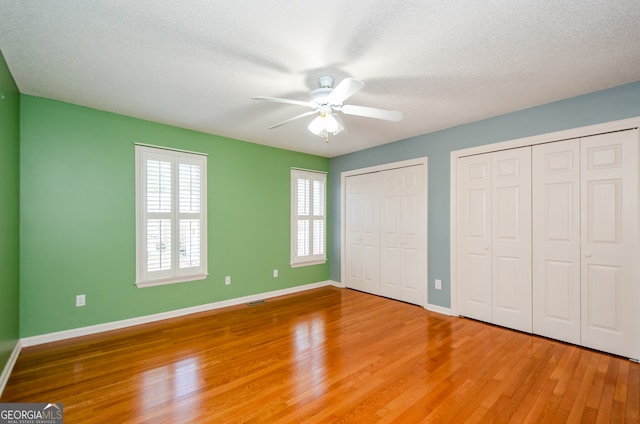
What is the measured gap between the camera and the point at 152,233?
360 centimetres

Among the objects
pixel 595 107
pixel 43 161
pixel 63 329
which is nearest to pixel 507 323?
pixel 595 107

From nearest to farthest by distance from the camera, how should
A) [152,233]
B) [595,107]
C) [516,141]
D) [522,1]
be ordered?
1. [522,1]
2. [595,107]
3. [516,141]
4. [152,233]

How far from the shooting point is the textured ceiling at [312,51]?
1704 mm

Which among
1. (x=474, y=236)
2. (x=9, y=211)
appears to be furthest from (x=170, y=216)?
(x=474, y=236)

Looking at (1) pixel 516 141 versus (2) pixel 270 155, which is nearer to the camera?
(1) pixel 516 141

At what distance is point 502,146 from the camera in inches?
135

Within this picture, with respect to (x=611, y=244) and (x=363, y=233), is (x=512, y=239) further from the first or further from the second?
(x=363, y=233)

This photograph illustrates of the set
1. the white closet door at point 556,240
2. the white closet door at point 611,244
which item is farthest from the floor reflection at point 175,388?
the white closet door at point 611,244

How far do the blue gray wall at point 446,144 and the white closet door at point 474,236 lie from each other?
0.17m

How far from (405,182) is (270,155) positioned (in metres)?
2.25

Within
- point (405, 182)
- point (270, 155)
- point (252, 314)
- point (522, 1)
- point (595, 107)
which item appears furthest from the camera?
point (270, 155)

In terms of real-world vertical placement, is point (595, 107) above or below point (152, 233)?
above

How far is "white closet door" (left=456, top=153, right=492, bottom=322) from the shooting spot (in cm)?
357

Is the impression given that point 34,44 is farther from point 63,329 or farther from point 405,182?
point 405,182
